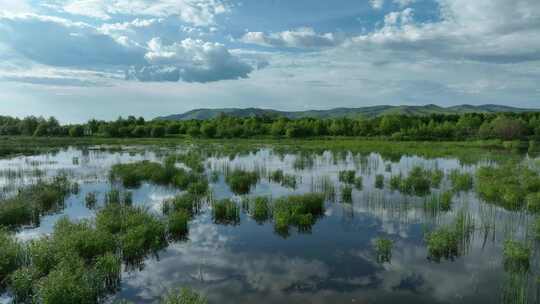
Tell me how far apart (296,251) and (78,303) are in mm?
9273

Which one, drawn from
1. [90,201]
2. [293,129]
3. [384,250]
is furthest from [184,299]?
[293,129]

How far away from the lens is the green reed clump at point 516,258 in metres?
14.0

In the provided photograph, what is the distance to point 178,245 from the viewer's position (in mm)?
17203

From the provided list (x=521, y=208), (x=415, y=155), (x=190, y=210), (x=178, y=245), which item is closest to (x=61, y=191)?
(x=190, y=210)

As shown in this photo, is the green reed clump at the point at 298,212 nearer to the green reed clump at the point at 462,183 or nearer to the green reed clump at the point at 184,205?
the green reed clump at the point at 184,205

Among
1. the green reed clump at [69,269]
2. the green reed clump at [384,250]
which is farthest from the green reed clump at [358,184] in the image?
the green reed clump at [69,269]

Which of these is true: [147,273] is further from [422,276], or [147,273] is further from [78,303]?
[422,276]

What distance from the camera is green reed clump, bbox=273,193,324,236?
19.5m

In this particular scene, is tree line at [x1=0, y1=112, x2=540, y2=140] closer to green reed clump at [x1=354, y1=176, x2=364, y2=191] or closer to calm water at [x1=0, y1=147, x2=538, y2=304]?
green reed clump at [x1=354, y1=176, x2=364, y2=191]

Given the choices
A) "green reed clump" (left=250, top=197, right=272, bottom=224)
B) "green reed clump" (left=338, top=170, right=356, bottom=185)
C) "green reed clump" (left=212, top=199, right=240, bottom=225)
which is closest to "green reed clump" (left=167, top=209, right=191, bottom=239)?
"green reed clump" (left=212, top=199, right=240, bottom=225)

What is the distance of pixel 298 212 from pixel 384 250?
628cm

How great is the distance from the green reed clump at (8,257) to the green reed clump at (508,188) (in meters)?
27.7

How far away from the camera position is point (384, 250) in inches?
622

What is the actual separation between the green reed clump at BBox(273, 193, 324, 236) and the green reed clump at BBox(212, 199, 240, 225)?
2.43 m
